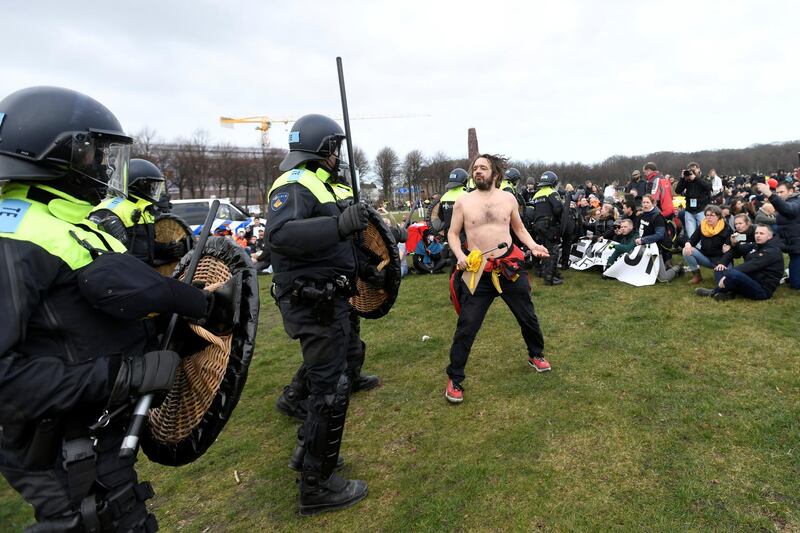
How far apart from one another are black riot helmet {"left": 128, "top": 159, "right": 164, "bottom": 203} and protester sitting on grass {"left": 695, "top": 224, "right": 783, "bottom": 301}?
7684 millimetres

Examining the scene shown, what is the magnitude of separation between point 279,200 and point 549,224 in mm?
7111

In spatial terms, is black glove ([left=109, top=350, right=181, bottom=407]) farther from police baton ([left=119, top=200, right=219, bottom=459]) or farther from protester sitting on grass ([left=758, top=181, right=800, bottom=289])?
protester sitting on grass ([left=758, top=181, right=800, bottom=289])

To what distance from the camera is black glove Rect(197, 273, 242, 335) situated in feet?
6.06

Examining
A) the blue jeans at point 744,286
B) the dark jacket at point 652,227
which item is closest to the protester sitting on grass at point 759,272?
the blue jeans at point 744,286

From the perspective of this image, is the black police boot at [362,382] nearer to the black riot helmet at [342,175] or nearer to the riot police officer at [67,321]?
the black riot helmet at [342,175]

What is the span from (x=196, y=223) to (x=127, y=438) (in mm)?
16799

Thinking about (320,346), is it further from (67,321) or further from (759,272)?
(759,272)

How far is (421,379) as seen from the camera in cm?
461

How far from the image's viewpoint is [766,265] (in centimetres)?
619

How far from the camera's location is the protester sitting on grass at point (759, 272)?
618 cm

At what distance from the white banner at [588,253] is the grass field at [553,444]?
11.6 feet

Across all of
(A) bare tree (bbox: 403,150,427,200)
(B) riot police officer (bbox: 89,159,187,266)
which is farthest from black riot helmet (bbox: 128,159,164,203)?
(A) bare tree (bbox: 403,150,427,200)

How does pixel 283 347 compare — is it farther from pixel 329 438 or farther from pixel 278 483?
pixel 329 438

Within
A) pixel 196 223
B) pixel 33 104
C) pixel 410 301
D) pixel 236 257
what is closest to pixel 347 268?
pixel 236 257
